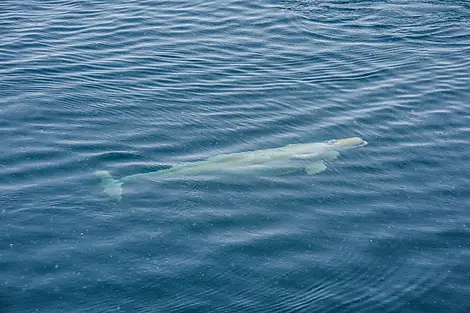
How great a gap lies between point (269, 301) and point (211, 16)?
787 inches

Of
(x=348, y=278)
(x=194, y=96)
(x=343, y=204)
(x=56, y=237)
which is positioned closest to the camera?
(x=348, y=278)

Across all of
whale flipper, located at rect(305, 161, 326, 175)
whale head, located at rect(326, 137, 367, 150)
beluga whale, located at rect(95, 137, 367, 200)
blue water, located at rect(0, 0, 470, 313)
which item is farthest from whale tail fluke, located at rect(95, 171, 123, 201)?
whale head, located at rect(326, 137, 367, 150)

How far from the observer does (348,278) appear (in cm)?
1662

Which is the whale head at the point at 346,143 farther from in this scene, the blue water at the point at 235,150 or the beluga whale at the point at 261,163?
the blue water at the point at 235,150

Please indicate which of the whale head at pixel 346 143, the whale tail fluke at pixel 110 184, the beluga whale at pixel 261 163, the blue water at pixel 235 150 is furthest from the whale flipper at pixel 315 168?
the whale tail fluke at pixel 110 184

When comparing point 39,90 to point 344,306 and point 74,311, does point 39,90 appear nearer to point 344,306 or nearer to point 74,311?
point 74,311

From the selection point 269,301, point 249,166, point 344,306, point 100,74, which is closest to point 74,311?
point 269,301

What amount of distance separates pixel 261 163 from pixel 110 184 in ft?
14.9

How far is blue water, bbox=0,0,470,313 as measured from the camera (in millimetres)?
16438

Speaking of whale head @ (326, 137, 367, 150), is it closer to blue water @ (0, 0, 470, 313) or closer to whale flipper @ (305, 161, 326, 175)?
blue water @ (0, 0, 470, 313)

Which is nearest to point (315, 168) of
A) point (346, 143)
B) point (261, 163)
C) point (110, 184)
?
point (346, 143)

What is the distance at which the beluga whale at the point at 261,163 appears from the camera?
20266 mm

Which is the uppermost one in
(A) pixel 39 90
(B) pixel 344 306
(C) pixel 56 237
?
(A) pixel 39 90

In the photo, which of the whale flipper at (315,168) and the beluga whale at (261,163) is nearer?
the beluga whale at (261,163)
